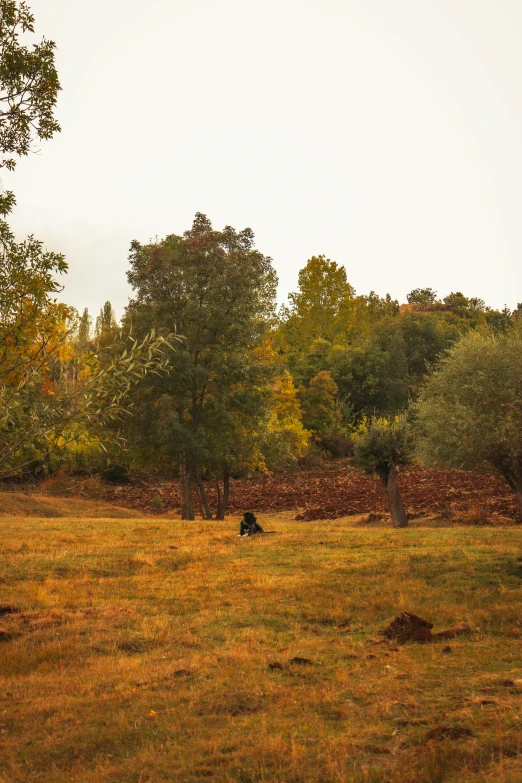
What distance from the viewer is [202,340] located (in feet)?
99.0

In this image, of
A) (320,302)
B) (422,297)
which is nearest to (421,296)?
(422,297)

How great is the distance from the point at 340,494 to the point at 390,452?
17597mm

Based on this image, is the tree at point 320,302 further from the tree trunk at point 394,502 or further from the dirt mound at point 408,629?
the dirt mound at point 408,629

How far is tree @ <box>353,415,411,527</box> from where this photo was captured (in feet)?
90.7

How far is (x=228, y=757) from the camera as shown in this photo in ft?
22.1

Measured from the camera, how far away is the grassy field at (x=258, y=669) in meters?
6.60

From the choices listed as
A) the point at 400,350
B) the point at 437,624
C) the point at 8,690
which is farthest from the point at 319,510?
the point at 400,350

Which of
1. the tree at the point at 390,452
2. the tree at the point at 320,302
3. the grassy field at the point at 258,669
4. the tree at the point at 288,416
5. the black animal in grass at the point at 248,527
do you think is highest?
the tree at the point at 320,302

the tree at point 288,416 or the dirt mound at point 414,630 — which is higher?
the tree at point 288,416

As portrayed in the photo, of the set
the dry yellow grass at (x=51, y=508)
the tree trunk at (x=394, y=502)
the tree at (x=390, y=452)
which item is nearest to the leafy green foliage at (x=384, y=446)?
the tree at (x=390, y=452)

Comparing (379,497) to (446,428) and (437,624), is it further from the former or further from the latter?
(437,624)

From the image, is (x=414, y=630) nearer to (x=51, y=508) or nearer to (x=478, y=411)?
(x=478, y=411)

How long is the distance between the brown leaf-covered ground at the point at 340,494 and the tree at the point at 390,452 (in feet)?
8.77

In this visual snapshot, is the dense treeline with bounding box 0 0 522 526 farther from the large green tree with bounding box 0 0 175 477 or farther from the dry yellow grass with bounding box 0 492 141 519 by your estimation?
the dry yellow grass with bounding box 0 492 141 519
